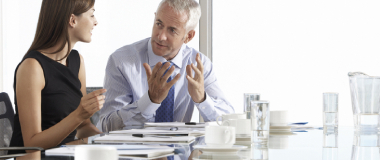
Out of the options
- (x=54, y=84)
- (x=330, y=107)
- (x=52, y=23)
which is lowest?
(x=330, y=107)

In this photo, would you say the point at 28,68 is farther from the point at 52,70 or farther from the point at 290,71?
the point at 290,71

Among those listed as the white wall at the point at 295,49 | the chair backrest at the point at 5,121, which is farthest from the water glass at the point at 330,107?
the white wall at the point at 295,49

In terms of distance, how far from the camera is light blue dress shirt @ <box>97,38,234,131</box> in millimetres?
2029

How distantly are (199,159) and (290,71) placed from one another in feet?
10.8

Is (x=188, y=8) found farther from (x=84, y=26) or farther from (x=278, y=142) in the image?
(x=278, y=142)

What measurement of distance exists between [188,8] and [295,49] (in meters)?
1.90

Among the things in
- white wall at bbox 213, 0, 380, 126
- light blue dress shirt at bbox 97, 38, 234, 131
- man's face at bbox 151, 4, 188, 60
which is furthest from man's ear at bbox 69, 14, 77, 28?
white wall at bbox 213, 0, 380, 126

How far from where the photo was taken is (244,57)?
4.08 m

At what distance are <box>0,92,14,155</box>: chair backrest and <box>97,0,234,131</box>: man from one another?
46 cm

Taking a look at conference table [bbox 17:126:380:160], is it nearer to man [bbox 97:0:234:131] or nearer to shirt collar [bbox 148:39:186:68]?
man [bbox 97:0:234:131]

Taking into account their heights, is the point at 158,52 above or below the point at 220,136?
above

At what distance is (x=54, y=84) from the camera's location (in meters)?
1.86

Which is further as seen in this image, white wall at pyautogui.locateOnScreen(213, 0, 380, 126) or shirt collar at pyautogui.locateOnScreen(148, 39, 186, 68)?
white wall at pyautogui.locateOnScreen(213, 0, 380, 126)

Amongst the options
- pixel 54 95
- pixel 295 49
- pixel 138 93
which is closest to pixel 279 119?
pixel 138 93
